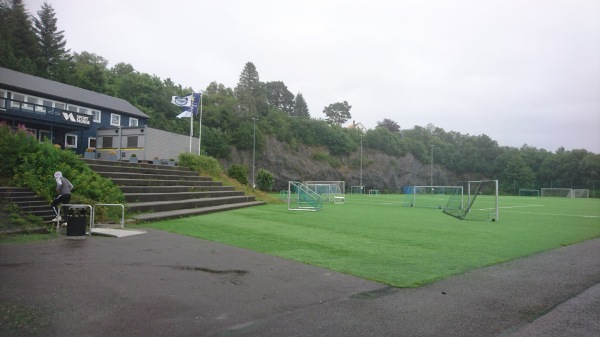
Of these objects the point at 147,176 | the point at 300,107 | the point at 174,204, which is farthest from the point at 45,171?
the point at 300,107

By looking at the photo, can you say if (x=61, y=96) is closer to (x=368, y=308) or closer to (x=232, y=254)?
(x=232, y=254)

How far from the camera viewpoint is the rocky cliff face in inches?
2400

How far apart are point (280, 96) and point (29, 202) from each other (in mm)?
92255

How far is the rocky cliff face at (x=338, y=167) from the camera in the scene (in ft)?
200

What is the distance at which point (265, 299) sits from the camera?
4.57 meters

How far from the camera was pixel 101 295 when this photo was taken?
179 inches

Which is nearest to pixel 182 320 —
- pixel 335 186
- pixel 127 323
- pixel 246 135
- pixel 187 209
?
pixel 127 323

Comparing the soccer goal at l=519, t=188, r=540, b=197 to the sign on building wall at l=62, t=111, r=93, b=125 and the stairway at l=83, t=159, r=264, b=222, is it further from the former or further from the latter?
the sign on building wall at l=62, t=111, r=93, b=125

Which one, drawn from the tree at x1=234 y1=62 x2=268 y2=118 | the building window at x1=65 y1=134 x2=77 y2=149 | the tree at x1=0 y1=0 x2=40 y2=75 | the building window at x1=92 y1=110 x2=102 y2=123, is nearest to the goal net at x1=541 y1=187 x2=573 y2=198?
the tree at x1=234 y1=62 x2=268 y2=118

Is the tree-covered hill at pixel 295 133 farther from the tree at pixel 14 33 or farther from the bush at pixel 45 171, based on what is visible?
the tree at pixel 14 33

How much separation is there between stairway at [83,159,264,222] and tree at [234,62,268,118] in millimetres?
44563

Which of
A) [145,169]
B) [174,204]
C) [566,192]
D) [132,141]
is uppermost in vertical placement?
[132,141]

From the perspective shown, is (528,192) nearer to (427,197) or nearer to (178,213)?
(427,197)

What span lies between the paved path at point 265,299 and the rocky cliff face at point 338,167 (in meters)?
49.4
